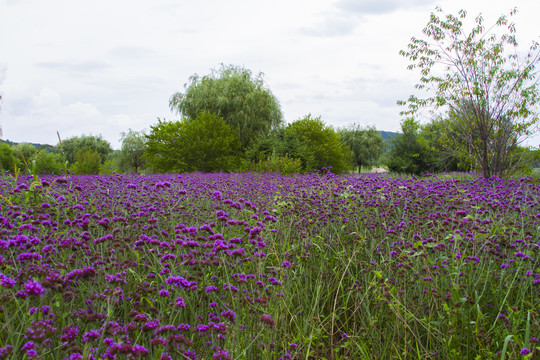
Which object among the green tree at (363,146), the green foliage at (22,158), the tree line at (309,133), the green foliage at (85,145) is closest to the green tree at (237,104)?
the tree line at (309,133)

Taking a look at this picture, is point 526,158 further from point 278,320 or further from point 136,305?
point 136,305

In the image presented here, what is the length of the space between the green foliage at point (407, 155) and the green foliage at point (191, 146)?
53.0 feet

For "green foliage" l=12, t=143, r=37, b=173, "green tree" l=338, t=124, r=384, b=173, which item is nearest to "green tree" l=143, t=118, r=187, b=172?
"green foliage" l=12, t=143, r=37, b=173

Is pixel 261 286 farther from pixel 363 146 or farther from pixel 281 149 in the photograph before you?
pixel 363 146

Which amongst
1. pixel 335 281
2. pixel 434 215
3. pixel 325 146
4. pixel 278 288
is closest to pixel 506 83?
pixel 434 215

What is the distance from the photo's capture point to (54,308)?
96.1 inches

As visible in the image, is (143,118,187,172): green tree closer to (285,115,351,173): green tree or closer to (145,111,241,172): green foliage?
(145,111,241,172): green foliage

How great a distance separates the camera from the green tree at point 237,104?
28.6m

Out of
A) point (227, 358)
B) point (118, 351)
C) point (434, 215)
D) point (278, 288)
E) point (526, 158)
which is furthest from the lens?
point (526, 158)

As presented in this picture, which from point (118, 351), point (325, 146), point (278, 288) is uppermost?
point (325, 146)

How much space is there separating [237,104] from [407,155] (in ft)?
53.4

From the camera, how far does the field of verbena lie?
2094 mm

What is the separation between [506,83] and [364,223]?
10346 mm

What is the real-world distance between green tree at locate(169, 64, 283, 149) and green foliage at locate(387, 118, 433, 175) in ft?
38.1
